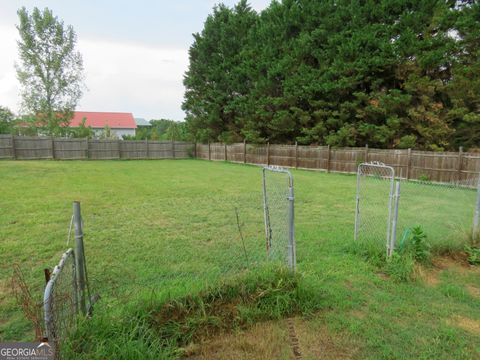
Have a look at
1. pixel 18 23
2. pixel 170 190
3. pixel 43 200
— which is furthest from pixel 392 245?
pixel 18 23

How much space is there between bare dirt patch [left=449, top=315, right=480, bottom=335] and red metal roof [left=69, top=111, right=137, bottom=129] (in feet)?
142

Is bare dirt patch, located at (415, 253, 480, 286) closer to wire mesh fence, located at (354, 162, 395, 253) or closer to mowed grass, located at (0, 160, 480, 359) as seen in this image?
mowed grass, located at (0, 160, 480, 359)

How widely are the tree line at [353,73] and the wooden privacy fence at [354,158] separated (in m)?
0.93

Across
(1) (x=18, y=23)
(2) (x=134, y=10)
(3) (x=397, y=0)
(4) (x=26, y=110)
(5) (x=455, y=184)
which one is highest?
(1) (x=18, y=23)

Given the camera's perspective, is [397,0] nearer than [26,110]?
Yes

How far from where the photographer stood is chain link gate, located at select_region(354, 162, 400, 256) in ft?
11.7

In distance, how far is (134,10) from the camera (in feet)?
33.1

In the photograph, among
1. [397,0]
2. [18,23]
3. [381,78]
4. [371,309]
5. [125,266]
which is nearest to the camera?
[371,309]

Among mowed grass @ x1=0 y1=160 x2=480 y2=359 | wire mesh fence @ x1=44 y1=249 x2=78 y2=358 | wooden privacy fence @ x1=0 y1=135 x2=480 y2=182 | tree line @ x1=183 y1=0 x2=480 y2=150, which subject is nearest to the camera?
wire mesh fence @ x1=44 y1=249 x2=78 y2=358

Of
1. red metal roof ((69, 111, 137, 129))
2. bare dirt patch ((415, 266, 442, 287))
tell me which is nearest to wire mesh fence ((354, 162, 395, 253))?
bare dirt patch ((415, 266, 442, 287))

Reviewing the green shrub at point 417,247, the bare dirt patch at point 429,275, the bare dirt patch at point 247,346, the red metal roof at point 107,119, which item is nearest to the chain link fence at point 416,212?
the green shrub at point 417,247

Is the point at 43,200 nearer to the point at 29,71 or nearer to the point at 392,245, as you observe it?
the point at 392,245

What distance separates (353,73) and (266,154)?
6.50 m

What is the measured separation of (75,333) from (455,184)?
11964 mm
